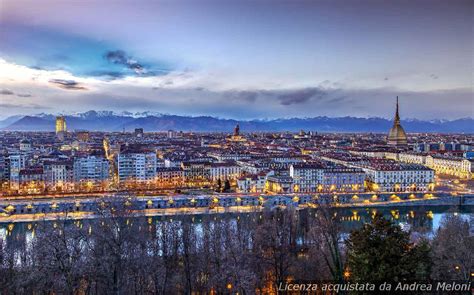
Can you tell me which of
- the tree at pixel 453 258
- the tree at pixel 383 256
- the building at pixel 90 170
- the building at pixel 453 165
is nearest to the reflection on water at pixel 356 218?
the tree at pixel 453 258

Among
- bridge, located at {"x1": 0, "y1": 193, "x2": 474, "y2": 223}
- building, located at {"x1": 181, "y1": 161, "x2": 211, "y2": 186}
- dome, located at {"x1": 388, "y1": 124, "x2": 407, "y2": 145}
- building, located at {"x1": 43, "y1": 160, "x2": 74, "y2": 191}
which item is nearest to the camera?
bridge, located at {"x1": 0, "y1": 193, "x2": 474, "y2": 223}

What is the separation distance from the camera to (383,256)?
6.21m

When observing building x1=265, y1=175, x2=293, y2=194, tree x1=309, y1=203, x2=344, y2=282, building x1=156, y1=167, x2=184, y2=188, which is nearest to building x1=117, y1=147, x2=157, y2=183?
→ building x1=156, y1=167, x2=184, y2=188

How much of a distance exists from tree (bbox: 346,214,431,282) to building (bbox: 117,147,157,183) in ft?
86.2

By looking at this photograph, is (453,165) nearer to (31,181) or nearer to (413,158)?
(413,158)

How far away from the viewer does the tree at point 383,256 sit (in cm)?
618

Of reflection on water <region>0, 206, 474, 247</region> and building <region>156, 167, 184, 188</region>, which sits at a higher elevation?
building <region>156, 167, 184, 188</region>

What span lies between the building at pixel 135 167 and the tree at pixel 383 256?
26278mm

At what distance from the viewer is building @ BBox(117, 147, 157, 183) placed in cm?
3153

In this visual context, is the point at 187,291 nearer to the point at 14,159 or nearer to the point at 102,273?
the point at 102,273

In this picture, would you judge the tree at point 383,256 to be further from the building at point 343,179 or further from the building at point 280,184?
the building at point 343,179

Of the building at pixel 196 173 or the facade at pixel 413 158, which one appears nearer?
the building at pixel 196 173

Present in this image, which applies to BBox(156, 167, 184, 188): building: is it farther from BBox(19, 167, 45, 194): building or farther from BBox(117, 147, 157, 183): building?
BBox(19, 167, 45, 194): building

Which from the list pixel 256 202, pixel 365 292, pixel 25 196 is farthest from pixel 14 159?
pixel 365 292
